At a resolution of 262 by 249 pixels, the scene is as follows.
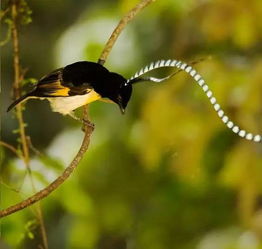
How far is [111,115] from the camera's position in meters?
0.83

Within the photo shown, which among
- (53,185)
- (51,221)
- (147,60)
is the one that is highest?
(147,60)

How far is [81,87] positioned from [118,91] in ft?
0.10

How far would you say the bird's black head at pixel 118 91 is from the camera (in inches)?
19.6

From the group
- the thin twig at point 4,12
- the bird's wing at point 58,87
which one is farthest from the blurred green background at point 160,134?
the bird's wing at point 58,87

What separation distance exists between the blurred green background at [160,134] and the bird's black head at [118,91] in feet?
0.86

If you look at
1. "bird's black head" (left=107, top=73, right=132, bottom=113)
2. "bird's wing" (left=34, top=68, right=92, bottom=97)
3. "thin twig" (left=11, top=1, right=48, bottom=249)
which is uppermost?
"thin twig" (left=11, top=1, right=48, bottom=249)

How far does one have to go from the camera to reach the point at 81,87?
0.50 meters

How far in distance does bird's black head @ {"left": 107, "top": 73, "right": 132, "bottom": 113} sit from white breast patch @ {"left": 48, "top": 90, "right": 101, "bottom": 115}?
0.01 metres

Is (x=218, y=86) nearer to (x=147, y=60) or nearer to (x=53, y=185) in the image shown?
(x=147, y=60)

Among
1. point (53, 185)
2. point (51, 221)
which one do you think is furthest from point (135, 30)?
point (53, 185)

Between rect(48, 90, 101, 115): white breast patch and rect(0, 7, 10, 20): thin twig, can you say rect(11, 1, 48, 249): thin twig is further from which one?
rect(48, 90, 101, 115): white breast patch

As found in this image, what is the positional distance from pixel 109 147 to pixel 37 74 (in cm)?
13

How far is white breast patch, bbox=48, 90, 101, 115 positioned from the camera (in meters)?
0.50

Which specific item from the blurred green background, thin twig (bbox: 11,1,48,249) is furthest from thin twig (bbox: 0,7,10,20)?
the blurred green background
